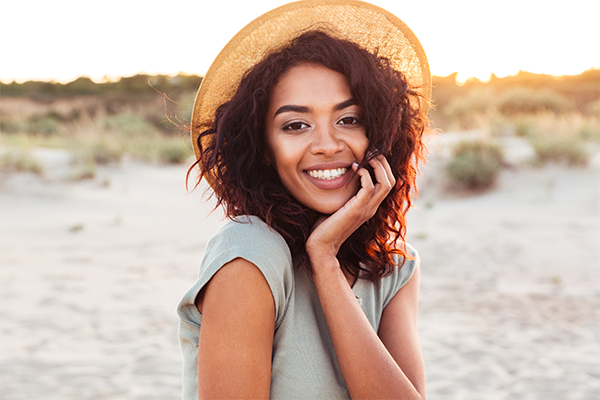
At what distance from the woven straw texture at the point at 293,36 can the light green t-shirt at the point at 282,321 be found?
24.5 inches

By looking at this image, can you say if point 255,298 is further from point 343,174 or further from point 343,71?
point 343,71

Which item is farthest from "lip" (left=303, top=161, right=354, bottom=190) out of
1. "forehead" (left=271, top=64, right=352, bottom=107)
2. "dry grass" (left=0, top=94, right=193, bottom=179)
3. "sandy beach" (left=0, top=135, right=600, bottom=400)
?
"dry grass" (left=0, top=94, right=193, bottom=179)

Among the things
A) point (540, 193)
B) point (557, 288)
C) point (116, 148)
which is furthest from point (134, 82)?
point (557, 288)

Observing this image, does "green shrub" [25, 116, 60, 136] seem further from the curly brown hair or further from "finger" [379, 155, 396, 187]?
"finger" [379, 155, 396, 187]

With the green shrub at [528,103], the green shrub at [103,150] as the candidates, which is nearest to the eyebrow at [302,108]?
the green shrub at [103,150]

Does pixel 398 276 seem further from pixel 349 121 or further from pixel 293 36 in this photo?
pixel 293 36

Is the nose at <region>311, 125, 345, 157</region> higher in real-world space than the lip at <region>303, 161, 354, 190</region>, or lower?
higher

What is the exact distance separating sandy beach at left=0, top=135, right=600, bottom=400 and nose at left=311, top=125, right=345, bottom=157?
124 centimetres

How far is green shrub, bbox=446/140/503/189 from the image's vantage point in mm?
11352

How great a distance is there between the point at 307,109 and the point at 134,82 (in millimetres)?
44374

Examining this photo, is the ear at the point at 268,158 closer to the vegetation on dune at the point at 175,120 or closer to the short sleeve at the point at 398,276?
the vegetation on dune at the point at 175,120

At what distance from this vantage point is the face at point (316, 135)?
5.94ft

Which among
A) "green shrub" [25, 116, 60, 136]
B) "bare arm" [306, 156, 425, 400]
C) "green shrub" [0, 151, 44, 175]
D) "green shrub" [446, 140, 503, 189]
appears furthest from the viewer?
"green shrub" [25, 116, 60, 136]

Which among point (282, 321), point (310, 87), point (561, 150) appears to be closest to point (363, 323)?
point (282, 321)
